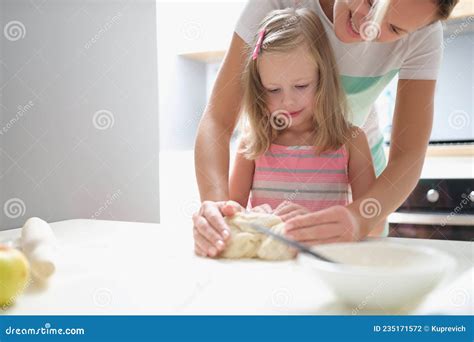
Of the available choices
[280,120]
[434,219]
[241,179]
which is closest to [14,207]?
[241,179]

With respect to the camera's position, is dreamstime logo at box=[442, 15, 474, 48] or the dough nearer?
the dough

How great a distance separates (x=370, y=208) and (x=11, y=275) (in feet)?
1.58

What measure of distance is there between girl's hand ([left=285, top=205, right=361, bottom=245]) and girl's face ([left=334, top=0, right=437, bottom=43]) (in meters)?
0.27

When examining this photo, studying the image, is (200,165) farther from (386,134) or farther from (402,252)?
(386,134)

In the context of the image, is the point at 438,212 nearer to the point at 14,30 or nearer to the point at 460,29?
the point at 460,29

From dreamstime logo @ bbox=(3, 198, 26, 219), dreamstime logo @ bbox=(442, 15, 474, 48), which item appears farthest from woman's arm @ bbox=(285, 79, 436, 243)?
dreamstime logo @ bbox=(442, 15, 474, 48)

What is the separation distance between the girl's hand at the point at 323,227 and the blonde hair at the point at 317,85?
1.01ft

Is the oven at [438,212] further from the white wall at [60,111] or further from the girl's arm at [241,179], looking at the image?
the white wall at [60,111]

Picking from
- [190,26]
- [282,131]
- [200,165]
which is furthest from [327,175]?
[190,26]

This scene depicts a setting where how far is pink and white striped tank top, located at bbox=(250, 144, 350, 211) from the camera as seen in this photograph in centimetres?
89

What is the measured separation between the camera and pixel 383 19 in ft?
2.14

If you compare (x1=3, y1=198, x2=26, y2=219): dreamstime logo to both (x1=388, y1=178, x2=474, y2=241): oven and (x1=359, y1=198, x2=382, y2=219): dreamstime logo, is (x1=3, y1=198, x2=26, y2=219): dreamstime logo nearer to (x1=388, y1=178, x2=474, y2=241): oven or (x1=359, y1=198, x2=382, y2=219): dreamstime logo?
(x1=359, y1=198, x2=382, y2=219): dreamstime logo

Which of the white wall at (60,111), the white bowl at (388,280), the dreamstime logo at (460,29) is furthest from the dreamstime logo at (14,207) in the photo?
the dreamstime logo at (460,29)
